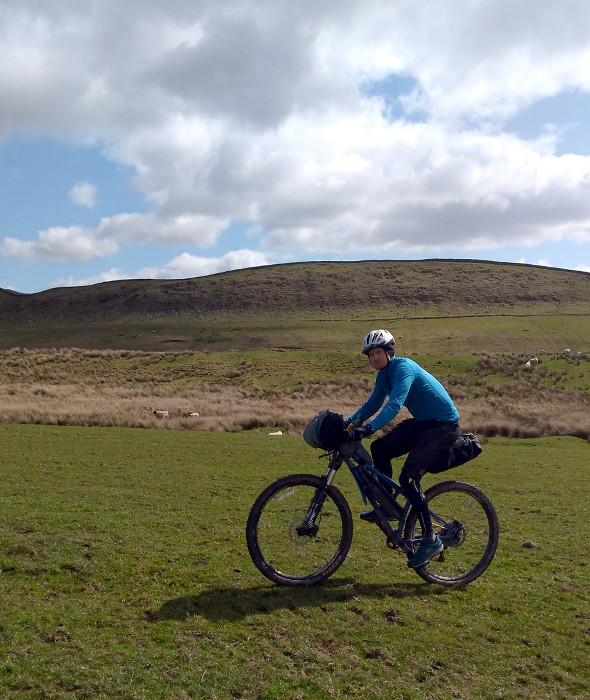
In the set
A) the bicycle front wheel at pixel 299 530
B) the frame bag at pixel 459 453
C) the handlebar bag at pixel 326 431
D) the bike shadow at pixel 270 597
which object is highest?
the handlebar bag at pixel 326 431

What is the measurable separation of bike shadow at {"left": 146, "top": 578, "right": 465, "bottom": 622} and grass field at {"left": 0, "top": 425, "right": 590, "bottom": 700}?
0.02m

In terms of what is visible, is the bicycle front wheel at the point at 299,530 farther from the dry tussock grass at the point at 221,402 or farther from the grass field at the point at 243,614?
the dry tussock grass at the point at 221,402

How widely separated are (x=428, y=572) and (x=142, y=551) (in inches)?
114

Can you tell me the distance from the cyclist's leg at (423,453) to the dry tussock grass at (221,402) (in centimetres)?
1673

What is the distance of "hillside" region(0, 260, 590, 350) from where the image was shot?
80.4 m

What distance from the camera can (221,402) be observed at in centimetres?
3098

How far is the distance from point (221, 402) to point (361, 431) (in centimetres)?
2603

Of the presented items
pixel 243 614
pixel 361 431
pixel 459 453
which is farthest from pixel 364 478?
pixel 243 614

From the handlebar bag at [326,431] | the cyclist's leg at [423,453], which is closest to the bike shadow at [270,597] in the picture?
the cyclist's leg at [423,453]

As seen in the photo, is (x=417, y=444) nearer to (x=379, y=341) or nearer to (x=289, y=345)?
(x=379, y=341)

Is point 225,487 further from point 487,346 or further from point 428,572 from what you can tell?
point 487,346

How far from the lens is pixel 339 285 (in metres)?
107

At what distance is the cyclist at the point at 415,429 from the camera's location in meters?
5.57

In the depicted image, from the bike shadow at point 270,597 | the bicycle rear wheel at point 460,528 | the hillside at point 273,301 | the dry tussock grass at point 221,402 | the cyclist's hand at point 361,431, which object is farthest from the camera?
the hillside at point 273,301
